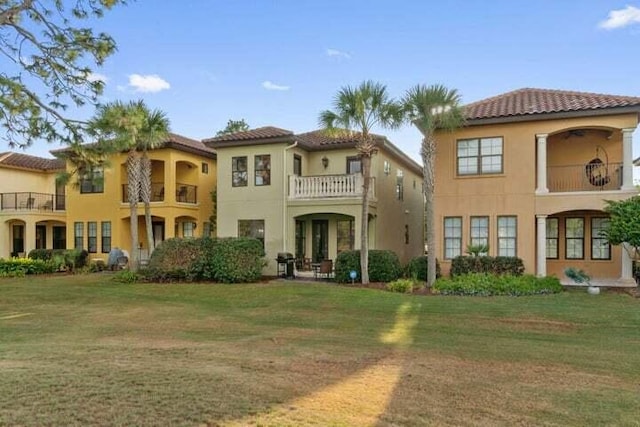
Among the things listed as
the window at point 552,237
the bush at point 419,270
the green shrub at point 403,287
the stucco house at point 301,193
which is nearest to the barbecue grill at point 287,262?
the stucco house at point 301,193

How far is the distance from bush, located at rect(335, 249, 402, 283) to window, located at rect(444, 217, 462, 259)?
2.27 m

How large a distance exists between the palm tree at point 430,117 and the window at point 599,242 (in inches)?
269

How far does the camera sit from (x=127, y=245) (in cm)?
2744

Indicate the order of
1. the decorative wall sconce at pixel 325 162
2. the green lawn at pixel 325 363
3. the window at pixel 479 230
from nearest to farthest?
the green lawn at pixel 325 363 → the window at pixel 479 230 → the decorative wall sconce at pixel 325 162

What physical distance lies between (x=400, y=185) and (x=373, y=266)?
9105 mm

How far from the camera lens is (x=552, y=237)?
1988cm

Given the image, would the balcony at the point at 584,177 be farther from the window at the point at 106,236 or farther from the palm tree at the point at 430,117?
the window at the point at 106,236

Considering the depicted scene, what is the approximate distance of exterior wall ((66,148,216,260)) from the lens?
25.7 metres

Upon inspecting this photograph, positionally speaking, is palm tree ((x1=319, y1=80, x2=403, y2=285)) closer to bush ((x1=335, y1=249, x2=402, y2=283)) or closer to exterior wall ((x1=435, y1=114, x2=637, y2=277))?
bush ((x1=335, y1=249, x2=402, y2=283))

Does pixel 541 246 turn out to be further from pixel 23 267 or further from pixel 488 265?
pixel 23 267

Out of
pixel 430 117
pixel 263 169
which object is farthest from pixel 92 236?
pixel 430 117

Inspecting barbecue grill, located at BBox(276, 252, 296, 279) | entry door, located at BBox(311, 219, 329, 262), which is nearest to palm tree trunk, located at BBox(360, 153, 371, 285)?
barbecue grill, located at BBox(276, 252, 296, 279)

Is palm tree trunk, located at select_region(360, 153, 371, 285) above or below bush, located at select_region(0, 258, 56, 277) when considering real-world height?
above

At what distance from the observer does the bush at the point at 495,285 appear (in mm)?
15477
